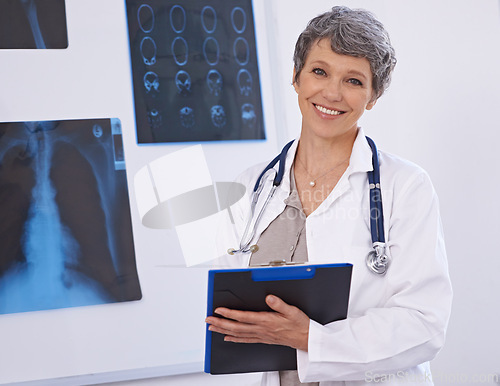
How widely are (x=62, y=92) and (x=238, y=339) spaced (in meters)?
1.01

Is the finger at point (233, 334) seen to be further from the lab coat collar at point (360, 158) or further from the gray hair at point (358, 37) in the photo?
the gray hair at point (358, 37)

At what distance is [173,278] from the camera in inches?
70.0

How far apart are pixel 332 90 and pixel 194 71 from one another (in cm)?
66

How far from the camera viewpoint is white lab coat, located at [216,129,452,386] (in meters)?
1.17

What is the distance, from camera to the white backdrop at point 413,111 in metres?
1.76

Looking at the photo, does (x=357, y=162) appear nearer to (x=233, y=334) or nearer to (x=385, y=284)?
(x=385, y=284)

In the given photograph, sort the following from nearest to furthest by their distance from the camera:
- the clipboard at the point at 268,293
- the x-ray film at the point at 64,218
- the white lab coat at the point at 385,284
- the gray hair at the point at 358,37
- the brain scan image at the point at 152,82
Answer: the clipboard at the point at 268,293 < the white lab coat at the point at 385,284 < the gray hair at the point at 358,37 < the x-ray film at the point at 64,218 < the brain scan image at the point at 152,82

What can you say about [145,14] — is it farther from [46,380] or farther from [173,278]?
[46,380]

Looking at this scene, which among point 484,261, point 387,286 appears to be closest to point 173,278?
point 387,286

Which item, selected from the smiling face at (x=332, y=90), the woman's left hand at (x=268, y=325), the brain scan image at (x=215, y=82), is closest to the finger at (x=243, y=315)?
the woman's left hand at (x=268, y=325)

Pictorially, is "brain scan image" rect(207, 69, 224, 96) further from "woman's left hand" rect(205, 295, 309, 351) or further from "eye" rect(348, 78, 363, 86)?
"woman's left hand" rect(205, 295, 309, 351)

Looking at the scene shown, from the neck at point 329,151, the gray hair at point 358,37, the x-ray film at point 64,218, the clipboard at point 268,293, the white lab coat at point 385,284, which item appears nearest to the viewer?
the clipboard at point 268,293

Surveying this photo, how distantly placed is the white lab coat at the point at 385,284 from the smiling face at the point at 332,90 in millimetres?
83

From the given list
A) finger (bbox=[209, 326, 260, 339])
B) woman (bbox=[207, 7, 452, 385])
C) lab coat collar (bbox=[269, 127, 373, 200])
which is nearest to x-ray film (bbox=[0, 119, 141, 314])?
woman (bbox=[207, 7, 452, 385])
